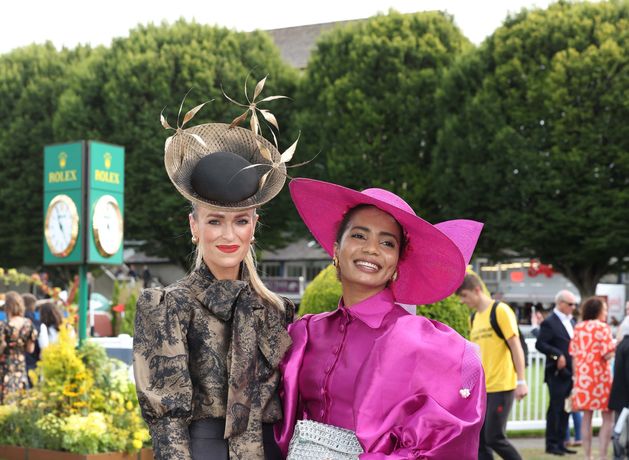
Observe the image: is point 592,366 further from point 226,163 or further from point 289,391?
point 226,163

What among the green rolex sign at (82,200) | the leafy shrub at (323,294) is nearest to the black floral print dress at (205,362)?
the leafy shrub at (323,294)

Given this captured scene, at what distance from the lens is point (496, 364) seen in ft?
26.8

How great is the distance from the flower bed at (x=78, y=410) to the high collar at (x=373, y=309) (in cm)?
526

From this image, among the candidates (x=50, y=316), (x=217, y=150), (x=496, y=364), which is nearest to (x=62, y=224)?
(x=50, y=316)

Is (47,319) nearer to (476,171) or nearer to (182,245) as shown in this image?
(476,171)

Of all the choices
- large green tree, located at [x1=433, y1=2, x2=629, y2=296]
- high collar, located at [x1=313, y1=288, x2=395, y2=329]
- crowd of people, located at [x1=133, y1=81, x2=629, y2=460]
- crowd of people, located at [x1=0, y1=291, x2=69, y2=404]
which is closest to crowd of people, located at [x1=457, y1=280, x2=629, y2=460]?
crowd of people, located at [x1=133, y1=81, x2=629, y2=460]

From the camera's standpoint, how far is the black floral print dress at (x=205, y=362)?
119 inches

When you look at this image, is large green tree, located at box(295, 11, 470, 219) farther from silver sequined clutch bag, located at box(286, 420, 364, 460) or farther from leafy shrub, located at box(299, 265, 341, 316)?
silver sequined clutch bag, located at box(286, 420, 364, 460)

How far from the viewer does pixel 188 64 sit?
104ft

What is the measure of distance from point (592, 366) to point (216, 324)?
7795mm

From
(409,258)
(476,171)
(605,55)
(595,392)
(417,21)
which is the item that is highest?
(417,21)

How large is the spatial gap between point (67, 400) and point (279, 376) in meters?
5.65

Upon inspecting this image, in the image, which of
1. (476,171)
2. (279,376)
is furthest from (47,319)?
(476,171)

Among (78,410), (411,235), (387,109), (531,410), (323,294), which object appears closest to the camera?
(411,235)
